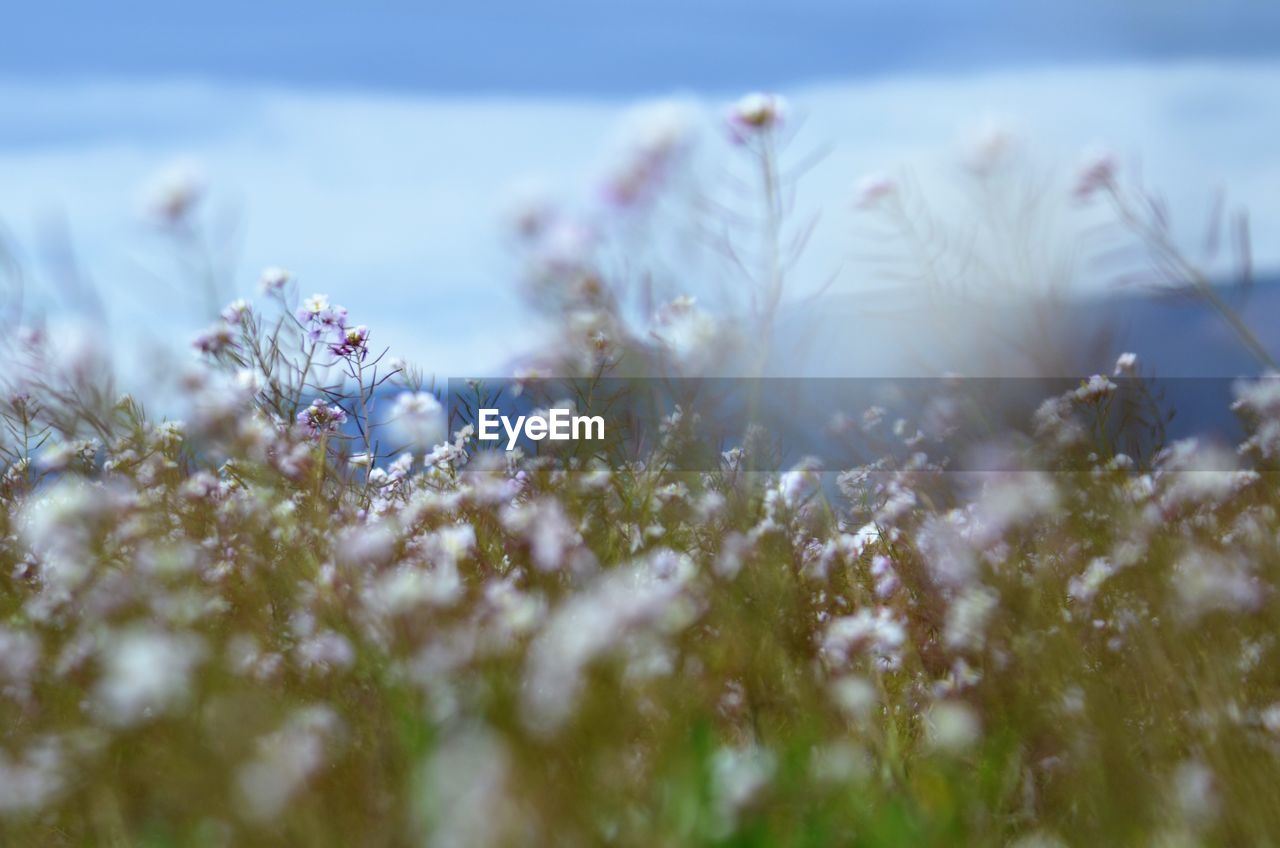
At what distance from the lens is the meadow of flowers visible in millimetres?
1729

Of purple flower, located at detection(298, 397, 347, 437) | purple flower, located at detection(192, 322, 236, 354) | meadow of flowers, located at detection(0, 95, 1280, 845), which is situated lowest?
meadow of flowers, located at detection(0, 95, 1280, 845)

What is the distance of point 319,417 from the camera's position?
139 inches

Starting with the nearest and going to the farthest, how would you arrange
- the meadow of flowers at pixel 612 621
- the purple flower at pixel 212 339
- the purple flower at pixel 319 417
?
the meadow of flowers at pixel 612 621 < the purple flower at pixel 212 339 < the purple flower at pixel 319 417

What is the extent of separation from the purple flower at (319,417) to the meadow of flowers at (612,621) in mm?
16

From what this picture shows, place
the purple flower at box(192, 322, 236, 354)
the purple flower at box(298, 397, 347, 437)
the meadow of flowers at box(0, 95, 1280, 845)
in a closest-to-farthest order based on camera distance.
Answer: the meadow of flowers at box(0, 95, 1280, 845)
the purple flower at box(192, 322, 236, 354)
the purple flower at box(298, 397, 347, 437)

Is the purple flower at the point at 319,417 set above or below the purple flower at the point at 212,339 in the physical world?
below

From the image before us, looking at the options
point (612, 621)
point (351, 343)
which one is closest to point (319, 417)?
point (351, 343)

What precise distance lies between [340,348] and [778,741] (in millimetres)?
1645

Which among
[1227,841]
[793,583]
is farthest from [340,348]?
[1227,841]

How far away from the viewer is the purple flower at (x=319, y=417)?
3.49m

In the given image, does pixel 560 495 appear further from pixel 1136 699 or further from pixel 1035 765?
pixel 1136 699

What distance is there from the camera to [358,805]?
1.91 m

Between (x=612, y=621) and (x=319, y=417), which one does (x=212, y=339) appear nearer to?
(x=319, y=417)

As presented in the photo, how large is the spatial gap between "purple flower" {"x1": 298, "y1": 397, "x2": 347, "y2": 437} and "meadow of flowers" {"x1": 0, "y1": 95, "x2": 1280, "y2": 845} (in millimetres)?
16
